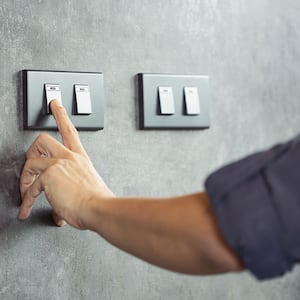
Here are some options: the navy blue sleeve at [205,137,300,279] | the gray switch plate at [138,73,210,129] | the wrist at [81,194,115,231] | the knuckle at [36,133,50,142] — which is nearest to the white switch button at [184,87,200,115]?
the gray switch plate at [138,73,210,129]

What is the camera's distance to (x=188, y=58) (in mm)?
1232

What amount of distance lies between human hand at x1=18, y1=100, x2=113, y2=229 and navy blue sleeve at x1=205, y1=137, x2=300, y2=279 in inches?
9.8

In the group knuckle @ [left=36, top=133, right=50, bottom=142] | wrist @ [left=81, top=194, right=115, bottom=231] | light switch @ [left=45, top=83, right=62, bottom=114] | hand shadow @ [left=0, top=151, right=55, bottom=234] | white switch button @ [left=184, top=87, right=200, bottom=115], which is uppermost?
light switch @ [left=45, top=83, right=62, bottom=114]

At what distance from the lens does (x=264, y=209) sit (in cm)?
63

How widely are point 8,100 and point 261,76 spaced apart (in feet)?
1.60

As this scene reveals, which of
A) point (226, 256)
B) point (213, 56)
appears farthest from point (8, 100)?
point (226, 256)

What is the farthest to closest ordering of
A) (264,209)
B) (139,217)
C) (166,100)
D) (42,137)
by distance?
1. (166,100)
2. (42,137)
3. (139,217)
4. (264,209)

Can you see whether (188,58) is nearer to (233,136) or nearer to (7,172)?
(233,136)

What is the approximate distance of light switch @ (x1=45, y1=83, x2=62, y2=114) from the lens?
1.09 meters

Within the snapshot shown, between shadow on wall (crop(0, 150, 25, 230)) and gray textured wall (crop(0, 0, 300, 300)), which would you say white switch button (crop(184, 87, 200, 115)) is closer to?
gray textured wall (crop(0, 0, 300, 300))

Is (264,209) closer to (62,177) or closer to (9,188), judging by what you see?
(62,177)

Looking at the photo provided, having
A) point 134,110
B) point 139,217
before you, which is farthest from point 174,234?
point 134,110

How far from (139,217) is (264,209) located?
6.3 inches

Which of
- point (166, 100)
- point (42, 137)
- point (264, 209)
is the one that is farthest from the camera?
point (166, 100)
